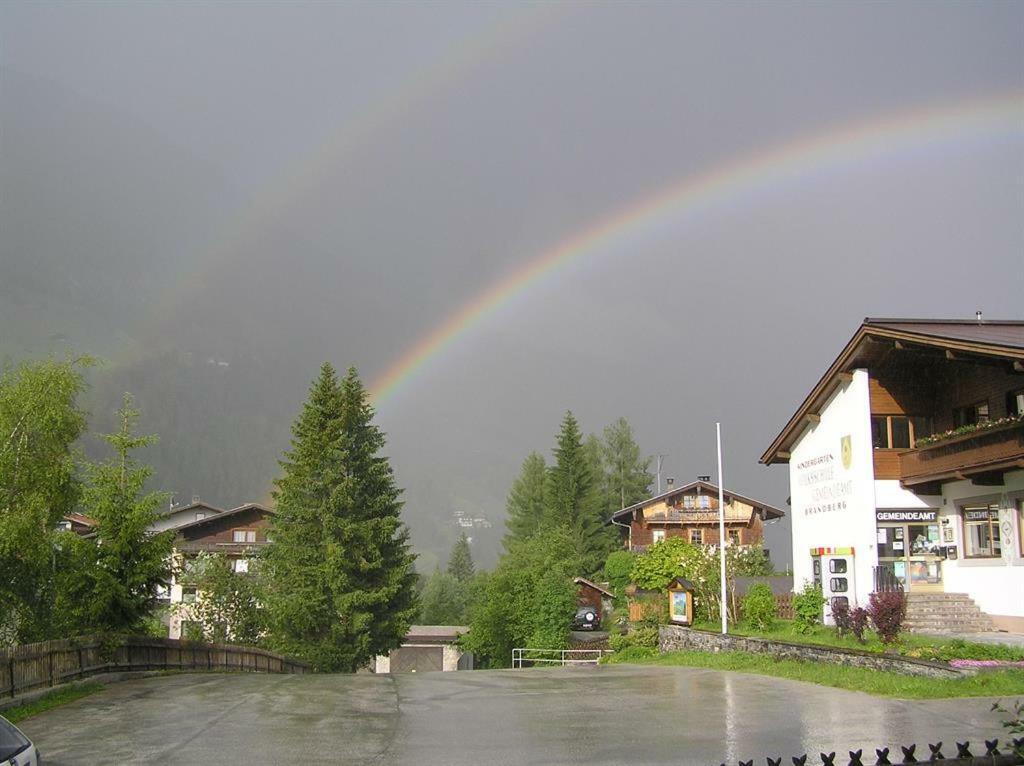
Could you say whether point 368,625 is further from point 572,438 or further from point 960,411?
point 572,438

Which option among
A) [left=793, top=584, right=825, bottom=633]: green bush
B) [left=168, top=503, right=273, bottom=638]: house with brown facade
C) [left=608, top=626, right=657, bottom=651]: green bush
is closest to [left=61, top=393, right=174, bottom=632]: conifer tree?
[left=793, top=584, right=825, bottom=633]: green bush

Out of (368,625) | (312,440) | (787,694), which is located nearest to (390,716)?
(787,694)

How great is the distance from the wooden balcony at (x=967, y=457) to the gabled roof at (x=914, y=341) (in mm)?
2589

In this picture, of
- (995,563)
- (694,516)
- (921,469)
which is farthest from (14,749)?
(694,516)

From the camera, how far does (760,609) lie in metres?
30.2

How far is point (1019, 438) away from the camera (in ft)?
81.1

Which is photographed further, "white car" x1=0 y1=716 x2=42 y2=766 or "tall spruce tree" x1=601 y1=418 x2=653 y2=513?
"tall spruce tree" x1=601 y1=418 x2=653 y2=513

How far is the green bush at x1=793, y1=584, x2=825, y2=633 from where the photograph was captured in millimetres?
26609

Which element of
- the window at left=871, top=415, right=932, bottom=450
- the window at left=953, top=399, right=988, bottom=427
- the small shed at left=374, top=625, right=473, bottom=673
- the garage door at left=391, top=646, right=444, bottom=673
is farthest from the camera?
the garage door at left=391, top=646, right=444, bottom=673

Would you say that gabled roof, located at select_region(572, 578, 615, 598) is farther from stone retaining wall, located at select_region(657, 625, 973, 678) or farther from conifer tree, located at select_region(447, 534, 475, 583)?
conifer tree, located at select_region(447, 534, 475, 583)

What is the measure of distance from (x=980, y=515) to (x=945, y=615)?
11.8 feet

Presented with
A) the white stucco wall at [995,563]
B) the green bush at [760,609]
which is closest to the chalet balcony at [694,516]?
the white stucco wall at [995,563]

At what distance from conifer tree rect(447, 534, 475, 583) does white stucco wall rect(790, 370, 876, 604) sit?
5795 inches

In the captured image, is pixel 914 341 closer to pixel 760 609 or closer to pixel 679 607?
pixel 760 609
